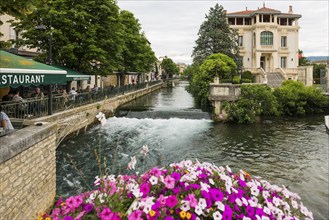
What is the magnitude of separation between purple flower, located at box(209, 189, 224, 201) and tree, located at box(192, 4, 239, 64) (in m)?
41.9

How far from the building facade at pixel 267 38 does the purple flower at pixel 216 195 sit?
48.7 m

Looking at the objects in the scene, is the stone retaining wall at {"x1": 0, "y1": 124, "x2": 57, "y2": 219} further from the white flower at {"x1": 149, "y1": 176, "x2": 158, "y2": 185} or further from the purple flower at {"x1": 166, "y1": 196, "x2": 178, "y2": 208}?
the purple flower at {"x1": 166, "y1": 196, "x2": 178, "y2": 208}

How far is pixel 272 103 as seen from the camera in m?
25.0

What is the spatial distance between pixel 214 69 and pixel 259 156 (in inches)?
695

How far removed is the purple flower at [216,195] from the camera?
2.89 m

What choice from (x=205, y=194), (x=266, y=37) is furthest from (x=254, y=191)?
(x=266, y=37)

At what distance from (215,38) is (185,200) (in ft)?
144

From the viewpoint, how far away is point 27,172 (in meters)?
6.79

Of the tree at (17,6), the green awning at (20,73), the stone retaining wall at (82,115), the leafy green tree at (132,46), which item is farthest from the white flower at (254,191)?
the leafy green tree at (132,46)

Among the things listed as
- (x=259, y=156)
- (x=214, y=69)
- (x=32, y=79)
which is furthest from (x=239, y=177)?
(x=214, y=69)

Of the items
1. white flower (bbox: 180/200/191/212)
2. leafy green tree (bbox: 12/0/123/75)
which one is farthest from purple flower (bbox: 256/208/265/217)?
leafy green tree (bbox: 12/0/123/75)

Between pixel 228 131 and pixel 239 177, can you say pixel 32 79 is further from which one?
pixel 228 131

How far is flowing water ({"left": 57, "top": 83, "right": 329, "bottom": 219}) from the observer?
1083 cm

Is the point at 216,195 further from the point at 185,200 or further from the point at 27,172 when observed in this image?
the point at 27,172
